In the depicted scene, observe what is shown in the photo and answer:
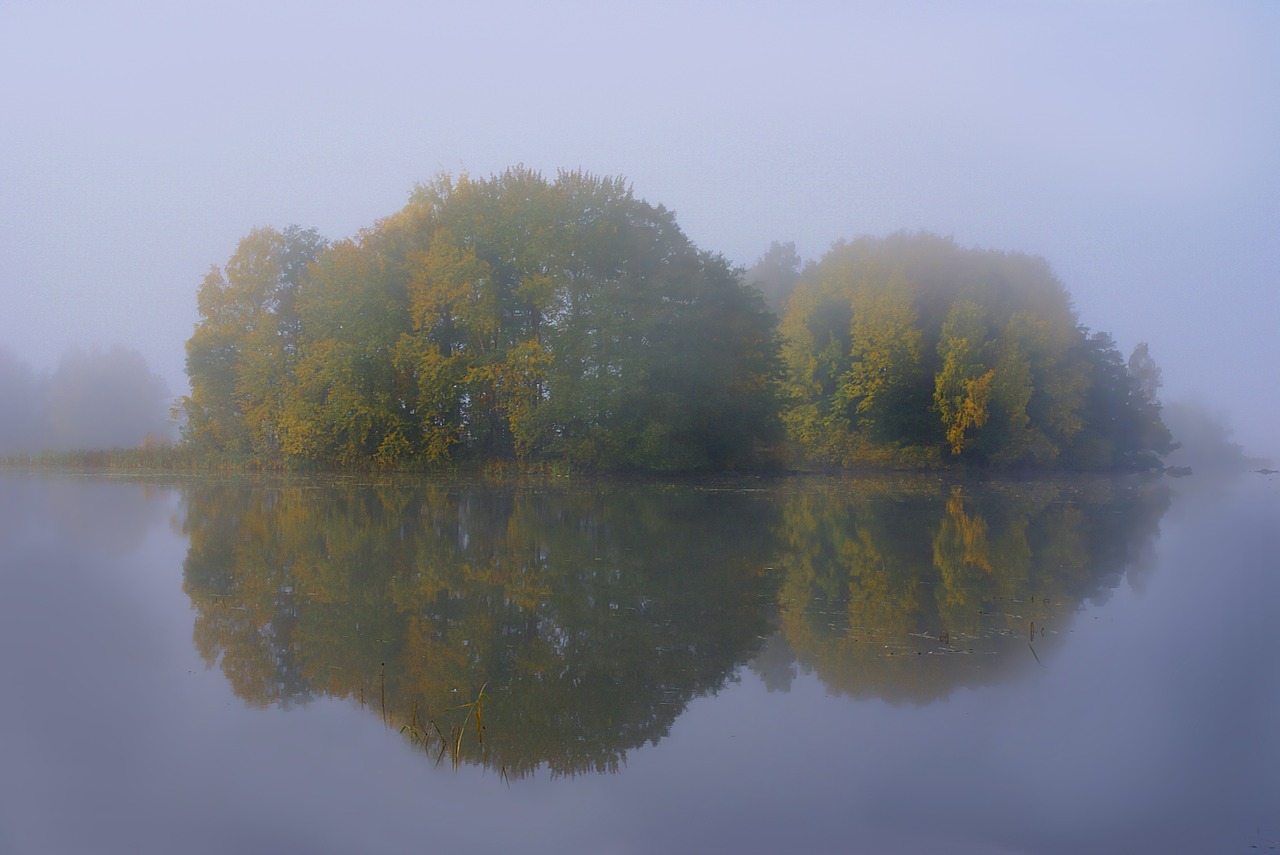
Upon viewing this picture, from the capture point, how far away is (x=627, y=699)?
5844 mm

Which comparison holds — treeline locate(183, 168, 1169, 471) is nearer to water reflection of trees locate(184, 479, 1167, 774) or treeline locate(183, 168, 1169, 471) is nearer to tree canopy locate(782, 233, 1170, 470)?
tree canopy locate(782, 233, 1170, 470)

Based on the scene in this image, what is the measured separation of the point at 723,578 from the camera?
10.4 m

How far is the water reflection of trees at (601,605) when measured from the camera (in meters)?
6.00

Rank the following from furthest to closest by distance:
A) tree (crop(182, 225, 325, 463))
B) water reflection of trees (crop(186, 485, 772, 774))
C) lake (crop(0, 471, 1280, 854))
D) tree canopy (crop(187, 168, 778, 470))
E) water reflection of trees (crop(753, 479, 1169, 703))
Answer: tree (crop(182, 225, 325, 463)) → tree canopy (crop(187, 168, 778, 470)) → water reflection of trees (crop(753, 479, 1169, 703)) → water reflection of trees (crop(186, 485, 772, 774)) → lake (crop(0, 471, 1280, 854))

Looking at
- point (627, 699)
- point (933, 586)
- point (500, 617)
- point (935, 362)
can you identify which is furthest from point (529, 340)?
point (627, 699)

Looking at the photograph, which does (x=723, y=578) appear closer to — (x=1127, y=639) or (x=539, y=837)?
(x=1127, y=639)

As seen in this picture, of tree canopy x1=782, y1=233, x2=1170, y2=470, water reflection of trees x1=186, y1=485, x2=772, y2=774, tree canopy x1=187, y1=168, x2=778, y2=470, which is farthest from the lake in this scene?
tree canopy x1=782, y1=233, x2=1170, y2=470

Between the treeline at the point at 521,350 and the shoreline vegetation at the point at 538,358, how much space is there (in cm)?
8

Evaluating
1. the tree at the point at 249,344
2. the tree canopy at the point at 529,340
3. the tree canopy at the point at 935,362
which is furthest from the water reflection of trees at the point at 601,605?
the tree canopy at the point at 935,362

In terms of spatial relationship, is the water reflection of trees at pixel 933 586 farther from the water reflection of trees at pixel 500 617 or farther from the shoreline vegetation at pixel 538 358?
the shoreline vegetation at pixel 538 358

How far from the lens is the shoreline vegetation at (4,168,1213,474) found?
29.9 m

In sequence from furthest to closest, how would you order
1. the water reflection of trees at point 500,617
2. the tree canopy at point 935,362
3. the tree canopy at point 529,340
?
the tree canopy at point 935,362
the tree canopy at point 529,340
the water reflection of trees at point 500,617

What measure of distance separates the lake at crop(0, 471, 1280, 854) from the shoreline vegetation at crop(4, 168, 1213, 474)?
17.2 m

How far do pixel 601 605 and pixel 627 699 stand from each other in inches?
111
